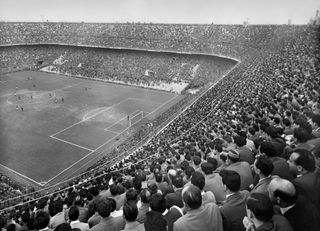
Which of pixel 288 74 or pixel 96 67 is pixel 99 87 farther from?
pixel 288 74

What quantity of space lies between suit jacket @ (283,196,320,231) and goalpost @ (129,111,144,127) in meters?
31.2

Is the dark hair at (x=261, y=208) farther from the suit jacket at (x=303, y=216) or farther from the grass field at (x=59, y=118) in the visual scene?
the grass field at (x=59, y=118)

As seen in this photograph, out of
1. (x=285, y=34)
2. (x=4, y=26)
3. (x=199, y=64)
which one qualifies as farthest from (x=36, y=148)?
(x=4, y=26)

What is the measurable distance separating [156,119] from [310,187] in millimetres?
29346

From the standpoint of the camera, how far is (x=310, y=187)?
434cm

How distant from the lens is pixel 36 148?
96.2 ft

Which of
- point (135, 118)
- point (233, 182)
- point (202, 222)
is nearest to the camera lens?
point (202, 222)

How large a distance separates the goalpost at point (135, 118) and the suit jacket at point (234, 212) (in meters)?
30.3

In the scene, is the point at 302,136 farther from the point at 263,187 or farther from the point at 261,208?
the point at 261,208

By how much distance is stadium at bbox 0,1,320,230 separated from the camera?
5.38m

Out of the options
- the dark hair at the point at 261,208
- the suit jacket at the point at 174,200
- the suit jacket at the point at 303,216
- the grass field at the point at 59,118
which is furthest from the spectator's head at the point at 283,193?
the grass field at the point at 59,118

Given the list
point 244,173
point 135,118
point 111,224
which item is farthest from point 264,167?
point 135,118

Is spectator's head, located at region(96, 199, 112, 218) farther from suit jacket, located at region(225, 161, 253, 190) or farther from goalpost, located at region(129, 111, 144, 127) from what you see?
goalpost, located at region(129, 111, 144, 127)

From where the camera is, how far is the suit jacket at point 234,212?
4203 millimetres
